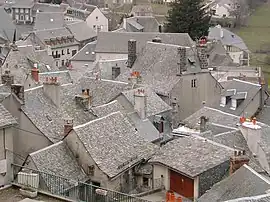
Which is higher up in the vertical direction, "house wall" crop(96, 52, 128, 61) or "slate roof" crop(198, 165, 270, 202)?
"house wall" crop(96, 52, 128, 61)

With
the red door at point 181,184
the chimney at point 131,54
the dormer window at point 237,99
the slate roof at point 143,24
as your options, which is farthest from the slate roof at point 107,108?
the slate roof at point 143,24

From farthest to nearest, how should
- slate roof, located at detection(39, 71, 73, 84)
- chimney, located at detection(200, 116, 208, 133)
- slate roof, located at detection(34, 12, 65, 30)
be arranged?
slate roof, located at detection(34, 12, 65, 30) → slate roof, located at detection(39, 71, 73, 84) → chimney, located at detection(200, 116, 208, 133)

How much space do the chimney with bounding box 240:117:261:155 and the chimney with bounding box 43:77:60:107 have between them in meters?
7.90

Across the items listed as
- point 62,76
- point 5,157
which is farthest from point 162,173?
point 62,76

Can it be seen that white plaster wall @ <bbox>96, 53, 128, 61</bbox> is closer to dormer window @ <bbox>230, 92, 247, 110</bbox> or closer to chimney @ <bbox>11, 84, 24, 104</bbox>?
dormer window @ <bbox>230, 92, 247, 110</bbox>

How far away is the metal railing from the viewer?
749 inches

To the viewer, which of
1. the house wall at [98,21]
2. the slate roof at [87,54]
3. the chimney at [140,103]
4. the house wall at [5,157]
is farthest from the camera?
the house wall at [98,21]

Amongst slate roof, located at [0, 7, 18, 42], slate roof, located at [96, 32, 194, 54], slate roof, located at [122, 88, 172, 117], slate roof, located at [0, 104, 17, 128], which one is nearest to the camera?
slate roof, located at [0, 104, 17, 128]

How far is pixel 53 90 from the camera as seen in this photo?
93.5ft

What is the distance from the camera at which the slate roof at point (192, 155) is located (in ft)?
81.0

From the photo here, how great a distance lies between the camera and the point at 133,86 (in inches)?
1377

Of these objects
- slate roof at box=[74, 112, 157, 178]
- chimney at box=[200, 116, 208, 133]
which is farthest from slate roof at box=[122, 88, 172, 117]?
slate roof at box=[74, 112, 157, 178]

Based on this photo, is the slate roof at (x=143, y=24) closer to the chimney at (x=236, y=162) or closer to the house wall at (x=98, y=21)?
the house wall at (x=98, y=21)

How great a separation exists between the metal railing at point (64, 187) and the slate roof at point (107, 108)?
8.17 metres
